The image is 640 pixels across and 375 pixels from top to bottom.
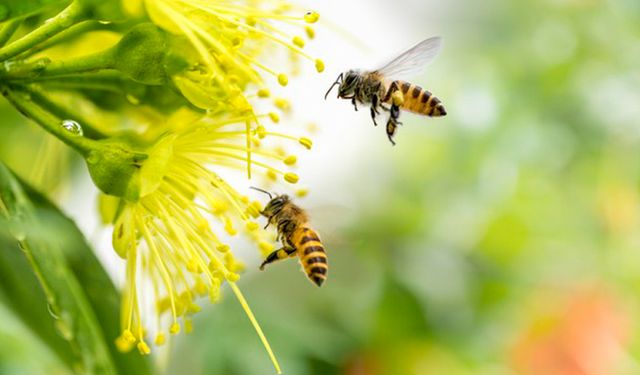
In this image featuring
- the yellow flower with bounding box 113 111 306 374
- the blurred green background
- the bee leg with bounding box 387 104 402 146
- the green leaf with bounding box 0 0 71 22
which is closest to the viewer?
the green leaf with bounding box 0 0 71 22

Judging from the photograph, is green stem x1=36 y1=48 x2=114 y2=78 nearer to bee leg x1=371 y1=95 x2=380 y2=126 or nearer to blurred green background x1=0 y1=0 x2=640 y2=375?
bee leg x1=371 y1=95 x2=380 y2=126

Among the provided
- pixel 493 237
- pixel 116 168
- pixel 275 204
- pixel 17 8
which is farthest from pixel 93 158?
pixel 493 237

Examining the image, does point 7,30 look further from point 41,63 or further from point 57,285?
point 57,285

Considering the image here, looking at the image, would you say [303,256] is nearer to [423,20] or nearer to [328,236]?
[328,236]

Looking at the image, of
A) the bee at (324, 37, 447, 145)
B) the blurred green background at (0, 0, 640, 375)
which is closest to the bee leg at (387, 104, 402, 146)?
the bee at (324, 37, 447, 145)

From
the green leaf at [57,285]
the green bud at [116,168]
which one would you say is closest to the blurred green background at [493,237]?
the green leaf at [57,285]

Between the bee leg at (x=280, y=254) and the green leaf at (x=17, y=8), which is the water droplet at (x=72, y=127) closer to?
the green leaf at (x=17, y=8)

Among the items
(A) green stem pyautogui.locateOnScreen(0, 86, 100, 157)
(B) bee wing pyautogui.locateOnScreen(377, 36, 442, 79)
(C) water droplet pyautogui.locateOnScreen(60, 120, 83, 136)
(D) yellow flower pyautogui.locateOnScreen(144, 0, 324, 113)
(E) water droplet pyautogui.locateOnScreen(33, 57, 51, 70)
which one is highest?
(B) bee wing pyautogui.locateOnScreen(377, 36, 442, 79)

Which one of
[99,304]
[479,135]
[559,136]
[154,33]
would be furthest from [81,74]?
[559,136]
